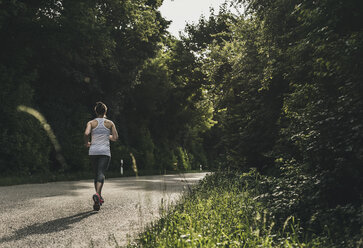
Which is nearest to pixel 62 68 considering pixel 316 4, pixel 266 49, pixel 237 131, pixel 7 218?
pixel 237 131

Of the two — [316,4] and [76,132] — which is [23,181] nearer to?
[76,132]

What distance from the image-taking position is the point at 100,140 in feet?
25.3

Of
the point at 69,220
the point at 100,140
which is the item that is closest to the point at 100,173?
the point at 100,140

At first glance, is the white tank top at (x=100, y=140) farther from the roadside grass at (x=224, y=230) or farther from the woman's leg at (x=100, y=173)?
the roadside grass at (x=224, y=230)

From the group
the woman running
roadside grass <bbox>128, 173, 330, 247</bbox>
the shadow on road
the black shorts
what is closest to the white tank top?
the woman running

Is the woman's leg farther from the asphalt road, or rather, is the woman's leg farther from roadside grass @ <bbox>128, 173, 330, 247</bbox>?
roadside grass @ <bbox>128, 173, 330, 247</bbox>

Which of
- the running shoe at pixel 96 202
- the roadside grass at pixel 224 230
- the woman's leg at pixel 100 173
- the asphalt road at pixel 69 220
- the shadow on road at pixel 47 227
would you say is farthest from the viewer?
the woman's leg at pixel 100 173

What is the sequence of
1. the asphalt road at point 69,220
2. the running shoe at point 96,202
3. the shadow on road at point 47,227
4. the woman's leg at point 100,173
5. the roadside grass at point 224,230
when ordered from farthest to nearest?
the woman's leg at point 100,173, the running shoe at point 96,202, the shadow on road at point 47,227, the asphalt road at point 69,220, the roadside grass at point 224,230

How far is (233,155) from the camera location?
43.5ft

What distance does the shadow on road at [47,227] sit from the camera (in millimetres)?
5270

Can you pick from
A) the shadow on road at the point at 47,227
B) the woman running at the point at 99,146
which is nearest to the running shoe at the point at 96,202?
the woman running at the point at 99,146

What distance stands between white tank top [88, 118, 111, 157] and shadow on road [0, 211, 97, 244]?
1.33 metres

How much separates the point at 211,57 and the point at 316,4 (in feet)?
51.5

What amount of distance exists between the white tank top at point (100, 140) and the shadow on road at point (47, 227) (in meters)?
1.33
